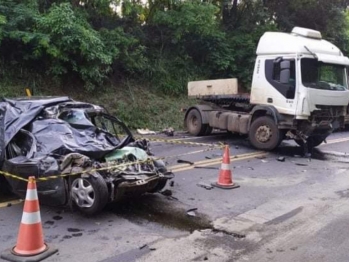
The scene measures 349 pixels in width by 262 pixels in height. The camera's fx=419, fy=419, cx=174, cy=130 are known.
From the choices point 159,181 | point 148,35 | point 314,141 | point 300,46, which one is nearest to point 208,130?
point 314,141

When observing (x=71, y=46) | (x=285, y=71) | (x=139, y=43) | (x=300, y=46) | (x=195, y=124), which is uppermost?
(x=139, y=43)

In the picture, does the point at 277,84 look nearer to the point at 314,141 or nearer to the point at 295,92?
the point at 295,92

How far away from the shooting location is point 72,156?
5668 millimetres

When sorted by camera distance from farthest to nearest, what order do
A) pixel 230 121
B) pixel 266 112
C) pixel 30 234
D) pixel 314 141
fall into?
pixel 230 121, pixel 314 141, pixel 266 112, pixel 30 234

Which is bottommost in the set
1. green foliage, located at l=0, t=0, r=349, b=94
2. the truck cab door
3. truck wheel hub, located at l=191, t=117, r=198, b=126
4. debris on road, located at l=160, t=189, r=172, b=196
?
debris on road, located at l=160, t=189, r=172, b=196

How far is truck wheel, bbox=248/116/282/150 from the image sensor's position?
38.2ft

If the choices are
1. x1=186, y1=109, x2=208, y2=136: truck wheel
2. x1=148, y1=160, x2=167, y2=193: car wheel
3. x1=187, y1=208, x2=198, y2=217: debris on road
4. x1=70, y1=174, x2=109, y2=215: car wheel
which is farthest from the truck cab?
x1=70, y1=174, x2=109, y2=215: car wheel

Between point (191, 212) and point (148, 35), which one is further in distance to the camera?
point (148, 35)

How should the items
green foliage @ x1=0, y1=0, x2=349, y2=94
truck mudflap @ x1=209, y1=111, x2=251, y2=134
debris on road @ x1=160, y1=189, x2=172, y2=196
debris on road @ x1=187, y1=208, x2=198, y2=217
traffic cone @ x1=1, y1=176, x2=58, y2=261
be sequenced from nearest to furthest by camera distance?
1. traffic cone @ x1=1, y1=176, x2=58, y2=261
2. debris on road @ x1=187, y1=208, x2=198, y2=217
3. debris on road @ x1=160, y1=189, x2=172, y2=196
4. truck mudflap @ x1=209, y1=111, x2=251, y2=134
5. green foliage @ x1=0, y1=0, x2=349, y2=94

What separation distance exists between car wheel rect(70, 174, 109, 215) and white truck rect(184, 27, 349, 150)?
23.7 ft

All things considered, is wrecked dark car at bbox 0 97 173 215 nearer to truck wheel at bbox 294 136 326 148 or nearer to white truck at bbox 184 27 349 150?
white truck at bbox 184 27 349 150

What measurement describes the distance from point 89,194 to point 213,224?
1.67 metres

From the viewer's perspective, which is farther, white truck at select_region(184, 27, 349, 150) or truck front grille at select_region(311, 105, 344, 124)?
truck front grille at select_region(311, 105, 344, 124)

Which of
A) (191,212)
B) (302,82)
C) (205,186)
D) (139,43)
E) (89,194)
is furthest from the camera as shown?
(139,43)
